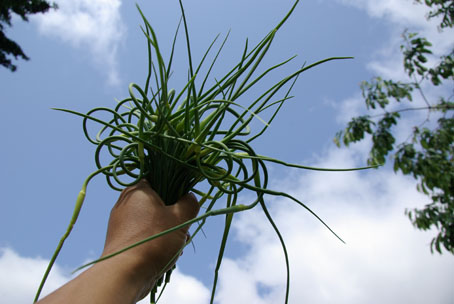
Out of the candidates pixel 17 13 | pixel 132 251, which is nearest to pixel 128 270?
pixel 132 251

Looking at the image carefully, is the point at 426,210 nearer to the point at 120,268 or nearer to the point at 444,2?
the point at 444,2

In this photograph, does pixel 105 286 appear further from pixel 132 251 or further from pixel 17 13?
pixel 17 13

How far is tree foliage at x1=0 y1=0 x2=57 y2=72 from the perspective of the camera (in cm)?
329

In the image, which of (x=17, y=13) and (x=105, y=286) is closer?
(x=105, y=286)

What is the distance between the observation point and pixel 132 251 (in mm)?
391

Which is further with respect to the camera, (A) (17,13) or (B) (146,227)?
(A) (17,13)

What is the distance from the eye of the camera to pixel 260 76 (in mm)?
465

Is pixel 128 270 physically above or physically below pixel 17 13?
below

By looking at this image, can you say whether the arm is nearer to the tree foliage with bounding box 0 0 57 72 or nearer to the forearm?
the forearm

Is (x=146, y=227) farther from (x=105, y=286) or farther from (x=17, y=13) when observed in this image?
(x=17, y=13)

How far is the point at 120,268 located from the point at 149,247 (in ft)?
0.13

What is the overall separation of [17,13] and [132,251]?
3.71 m

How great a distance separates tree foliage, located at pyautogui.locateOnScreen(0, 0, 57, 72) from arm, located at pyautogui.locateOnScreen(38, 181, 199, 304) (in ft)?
11.3

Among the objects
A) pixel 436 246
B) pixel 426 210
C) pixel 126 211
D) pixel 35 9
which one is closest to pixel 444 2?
pixel 426 210
